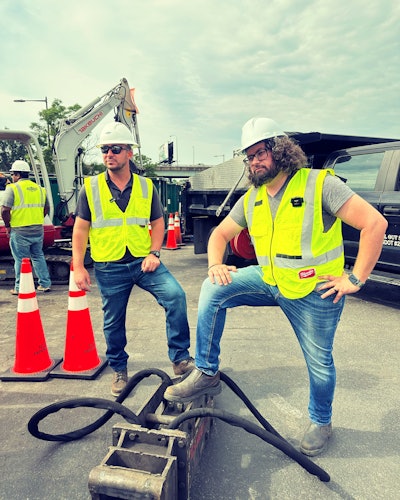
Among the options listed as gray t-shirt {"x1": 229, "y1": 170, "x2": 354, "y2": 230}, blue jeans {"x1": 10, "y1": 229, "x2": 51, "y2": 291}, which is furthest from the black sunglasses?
blue jeans {"x1": 10, "y1": 229, "x2": 51, "y2": 291}

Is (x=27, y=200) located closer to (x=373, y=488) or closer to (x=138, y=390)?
(x=138, y=390)

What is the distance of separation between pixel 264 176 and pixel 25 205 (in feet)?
16.3

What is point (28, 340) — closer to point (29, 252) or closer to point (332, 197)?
point (332, 197)

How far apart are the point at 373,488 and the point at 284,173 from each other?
69.6 inches

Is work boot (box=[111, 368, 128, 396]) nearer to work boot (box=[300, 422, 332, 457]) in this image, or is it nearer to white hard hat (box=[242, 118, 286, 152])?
work boot (box=[300, 422, 332, 457])

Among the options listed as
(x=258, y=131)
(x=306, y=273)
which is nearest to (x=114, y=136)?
(x=258, y=131)

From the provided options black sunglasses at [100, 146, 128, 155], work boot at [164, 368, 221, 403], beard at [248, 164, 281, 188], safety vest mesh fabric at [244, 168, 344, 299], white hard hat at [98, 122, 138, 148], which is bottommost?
work boot at [164, 368, 221, 403]

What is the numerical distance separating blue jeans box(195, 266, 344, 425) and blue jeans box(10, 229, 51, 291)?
4752 millimetres

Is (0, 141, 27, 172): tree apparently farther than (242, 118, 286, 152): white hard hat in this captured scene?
Yes

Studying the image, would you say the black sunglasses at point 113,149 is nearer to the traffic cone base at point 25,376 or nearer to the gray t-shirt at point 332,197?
the gray t-shirt at point 332,197

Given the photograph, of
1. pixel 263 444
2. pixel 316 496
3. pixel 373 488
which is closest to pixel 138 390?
pixel 263 444

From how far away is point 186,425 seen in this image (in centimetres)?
205

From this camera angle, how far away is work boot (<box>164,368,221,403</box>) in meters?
2.28

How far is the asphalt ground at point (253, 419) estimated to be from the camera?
7.10 feet
